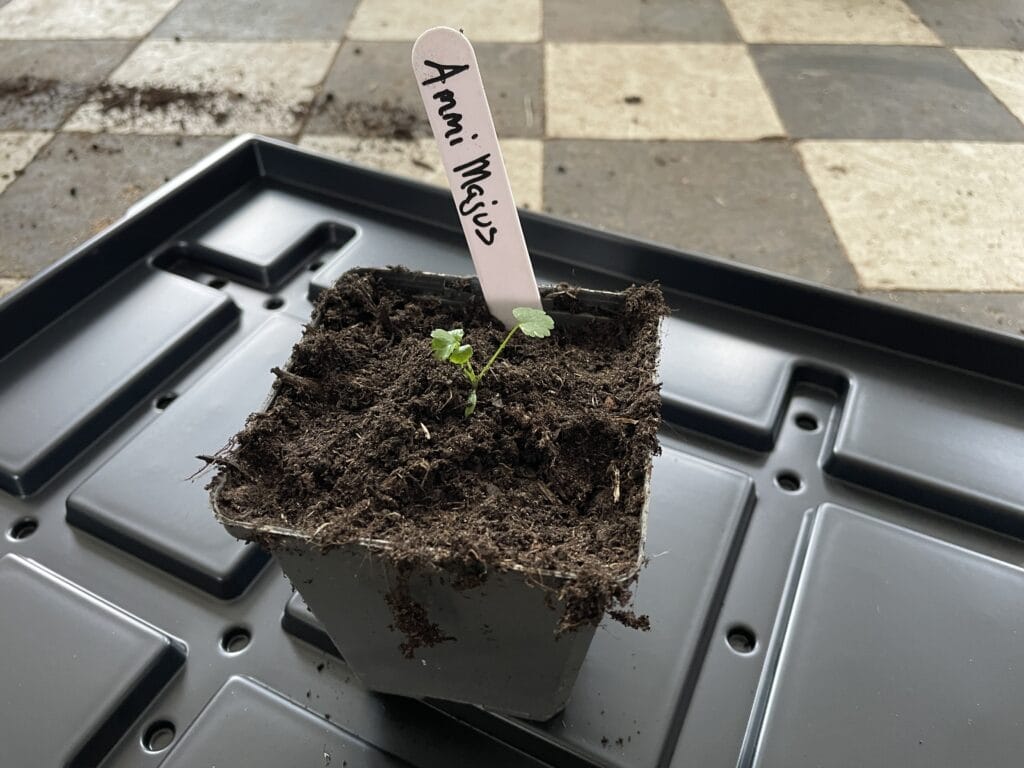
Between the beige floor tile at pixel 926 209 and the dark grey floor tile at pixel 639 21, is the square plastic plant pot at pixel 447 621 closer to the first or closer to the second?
the beige floor tile at pixel 926 209

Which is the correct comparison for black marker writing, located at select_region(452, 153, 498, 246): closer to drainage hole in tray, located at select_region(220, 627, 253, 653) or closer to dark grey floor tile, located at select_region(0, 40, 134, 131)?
drainage hole in tray, located at select_region(220, 627, 253, 653)

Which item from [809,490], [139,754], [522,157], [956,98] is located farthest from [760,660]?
[956,98]

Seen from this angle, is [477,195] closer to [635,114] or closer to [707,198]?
[707,198]

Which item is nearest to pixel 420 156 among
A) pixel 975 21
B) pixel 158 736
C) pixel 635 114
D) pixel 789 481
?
pixel 635 114

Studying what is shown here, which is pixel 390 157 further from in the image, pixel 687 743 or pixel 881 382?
pixel 687 743

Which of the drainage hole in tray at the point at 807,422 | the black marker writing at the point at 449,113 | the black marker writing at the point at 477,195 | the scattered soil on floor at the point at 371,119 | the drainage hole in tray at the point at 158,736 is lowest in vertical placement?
the drainage hole in tray at the point at 158,736

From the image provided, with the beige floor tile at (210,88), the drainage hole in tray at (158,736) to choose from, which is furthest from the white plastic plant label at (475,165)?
the beige floor tile at (210,88)

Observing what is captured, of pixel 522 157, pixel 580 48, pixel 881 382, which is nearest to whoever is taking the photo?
pixel 881 382
